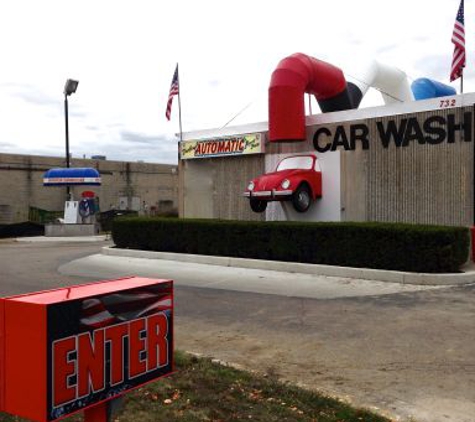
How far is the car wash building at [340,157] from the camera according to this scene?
13.6 m

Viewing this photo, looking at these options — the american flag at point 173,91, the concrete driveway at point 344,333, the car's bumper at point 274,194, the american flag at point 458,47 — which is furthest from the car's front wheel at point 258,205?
the american flag at point 458,47

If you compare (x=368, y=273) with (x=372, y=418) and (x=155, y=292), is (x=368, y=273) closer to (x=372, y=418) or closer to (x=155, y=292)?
(x=372, y=418)

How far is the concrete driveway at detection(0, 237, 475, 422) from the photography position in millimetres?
4984

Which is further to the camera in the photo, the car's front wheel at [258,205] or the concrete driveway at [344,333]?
the car's front wheel at [258,205]

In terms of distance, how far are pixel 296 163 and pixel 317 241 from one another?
13.6ft

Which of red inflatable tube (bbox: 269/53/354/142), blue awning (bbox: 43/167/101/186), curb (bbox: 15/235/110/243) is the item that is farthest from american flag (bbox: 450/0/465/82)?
blue awning (bbox: 43/167/101/186)

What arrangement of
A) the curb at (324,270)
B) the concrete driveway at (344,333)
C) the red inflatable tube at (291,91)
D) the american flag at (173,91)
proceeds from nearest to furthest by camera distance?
1. the concrete driveway at (344,333)
2. the curb at (324,270)
3. the red inflatable tube at (291,91)
4. the american flag at (173,91)

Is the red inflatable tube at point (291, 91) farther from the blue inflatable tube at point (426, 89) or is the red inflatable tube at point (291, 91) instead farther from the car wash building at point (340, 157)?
the blue inflatable tube at point (426, 89)

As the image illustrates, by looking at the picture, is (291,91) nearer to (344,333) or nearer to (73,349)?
(344,333)

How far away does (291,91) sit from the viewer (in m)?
15.5

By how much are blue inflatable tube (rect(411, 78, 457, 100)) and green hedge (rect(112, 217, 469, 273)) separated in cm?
1094

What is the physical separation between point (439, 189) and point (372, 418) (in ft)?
34.6

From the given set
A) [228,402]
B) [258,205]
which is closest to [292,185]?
[258,205]

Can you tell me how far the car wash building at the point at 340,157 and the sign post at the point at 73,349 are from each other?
11751 mm
